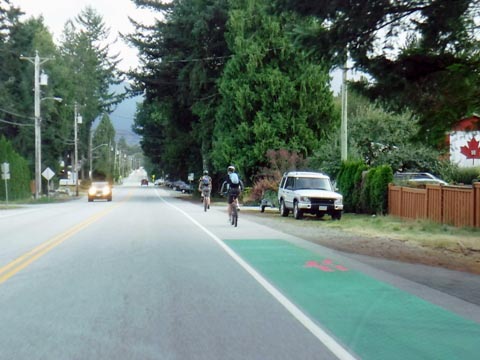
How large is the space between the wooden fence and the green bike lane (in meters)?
9.49

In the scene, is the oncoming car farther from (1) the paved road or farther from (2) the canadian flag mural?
(1) the paved road

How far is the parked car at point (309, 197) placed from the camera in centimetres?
2770

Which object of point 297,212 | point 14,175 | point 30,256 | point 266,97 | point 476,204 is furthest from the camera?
point 14,175

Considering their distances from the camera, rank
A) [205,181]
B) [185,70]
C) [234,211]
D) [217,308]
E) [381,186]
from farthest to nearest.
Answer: [185,70]
[205,181]
[381,186]
[234,211]
[217,308]

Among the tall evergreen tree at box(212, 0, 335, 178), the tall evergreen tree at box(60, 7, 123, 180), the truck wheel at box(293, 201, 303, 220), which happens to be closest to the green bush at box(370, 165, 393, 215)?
the truck wheel at box(293, 201, 303, 220)

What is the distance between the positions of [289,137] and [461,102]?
106 ft

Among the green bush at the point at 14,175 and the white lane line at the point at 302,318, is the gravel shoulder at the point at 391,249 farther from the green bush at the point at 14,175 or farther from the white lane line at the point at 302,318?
the green bush at the point at 14,175

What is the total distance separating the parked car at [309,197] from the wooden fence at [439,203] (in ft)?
7.42

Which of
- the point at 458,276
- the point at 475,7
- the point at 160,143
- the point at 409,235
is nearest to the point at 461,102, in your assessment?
the point at 475,7

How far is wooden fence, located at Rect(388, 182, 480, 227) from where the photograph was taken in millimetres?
21464

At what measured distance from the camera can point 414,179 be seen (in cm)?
3597

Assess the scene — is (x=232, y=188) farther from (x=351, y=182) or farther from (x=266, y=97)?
(x=266, y=97)

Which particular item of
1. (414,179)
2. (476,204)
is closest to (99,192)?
(414,179)

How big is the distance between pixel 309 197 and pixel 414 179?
10.2 m
